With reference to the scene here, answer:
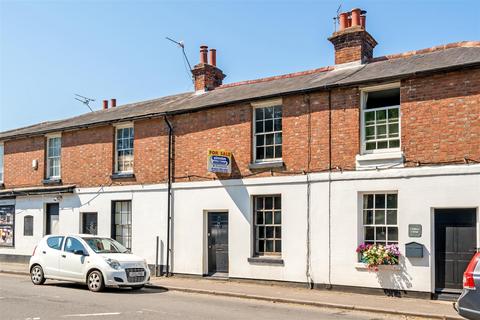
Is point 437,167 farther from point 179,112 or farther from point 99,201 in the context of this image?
point 99,201

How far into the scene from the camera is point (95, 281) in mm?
15047

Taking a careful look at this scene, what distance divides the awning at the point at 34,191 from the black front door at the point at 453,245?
14287mm

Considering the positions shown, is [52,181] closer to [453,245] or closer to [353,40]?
[353,40]

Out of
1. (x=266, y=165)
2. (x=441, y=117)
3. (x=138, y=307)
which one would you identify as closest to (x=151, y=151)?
(x=266, y=165)

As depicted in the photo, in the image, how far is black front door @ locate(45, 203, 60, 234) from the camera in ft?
75.7

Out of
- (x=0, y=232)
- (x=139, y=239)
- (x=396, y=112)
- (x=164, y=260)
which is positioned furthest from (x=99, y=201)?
(x=396, y=112)

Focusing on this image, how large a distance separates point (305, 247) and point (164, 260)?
221 inches

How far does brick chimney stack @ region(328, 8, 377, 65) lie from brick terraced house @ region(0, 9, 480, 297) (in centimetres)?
4

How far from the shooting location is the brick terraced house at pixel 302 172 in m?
13.6

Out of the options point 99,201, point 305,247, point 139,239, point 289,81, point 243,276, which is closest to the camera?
point 305,247

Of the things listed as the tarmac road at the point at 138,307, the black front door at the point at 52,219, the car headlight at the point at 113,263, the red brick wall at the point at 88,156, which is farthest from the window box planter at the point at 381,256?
the black front door at the point at 52,219

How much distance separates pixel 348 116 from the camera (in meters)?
15.1

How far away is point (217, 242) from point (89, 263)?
4323mm

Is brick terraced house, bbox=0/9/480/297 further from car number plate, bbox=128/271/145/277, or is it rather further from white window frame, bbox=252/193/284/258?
car number plate, bbox=128/271/145/277
